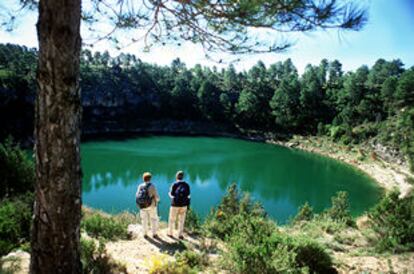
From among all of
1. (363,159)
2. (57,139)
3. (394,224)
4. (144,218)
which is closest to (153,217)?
(144,218)

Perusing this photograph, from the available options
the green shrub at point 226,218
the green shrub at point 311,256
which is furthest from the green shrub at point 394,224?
the green shrub at point 226,218

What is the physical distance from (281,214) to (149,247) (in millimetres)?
10691

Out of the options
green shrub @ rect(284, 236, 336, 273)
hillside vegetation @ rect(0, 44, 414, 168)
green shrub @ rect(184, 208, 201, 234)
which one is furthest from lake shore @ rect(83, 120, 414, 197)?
green shrub @ rect(284, 236, 336, 273)

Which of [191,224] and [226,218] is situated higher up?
[226,218]

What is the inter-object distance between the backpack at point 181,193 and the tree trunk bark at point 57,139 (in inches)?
105

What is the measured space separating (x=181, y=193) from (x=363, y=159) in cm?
2543

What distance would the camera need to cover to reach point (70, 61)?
7.61ft

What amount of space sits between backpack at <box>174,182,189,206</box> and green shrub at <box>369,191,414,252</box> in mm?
3244

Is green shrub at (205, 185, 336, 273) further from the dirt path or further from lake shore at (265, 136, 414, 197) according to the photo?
lake shore at (265, 136, 414, 197)

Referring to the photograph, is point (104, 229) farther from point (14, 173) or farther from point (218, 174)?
point (218, 174)

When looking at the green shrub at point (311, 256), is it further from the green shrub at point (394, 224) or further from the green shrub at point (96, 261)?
the green shrub at point (96, 261)

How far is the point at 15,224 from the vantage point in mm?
4078

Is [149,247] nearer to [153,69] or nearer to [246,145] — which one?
[246,145]

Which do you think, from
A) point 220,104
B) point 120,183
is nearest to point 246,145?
point 220,104
